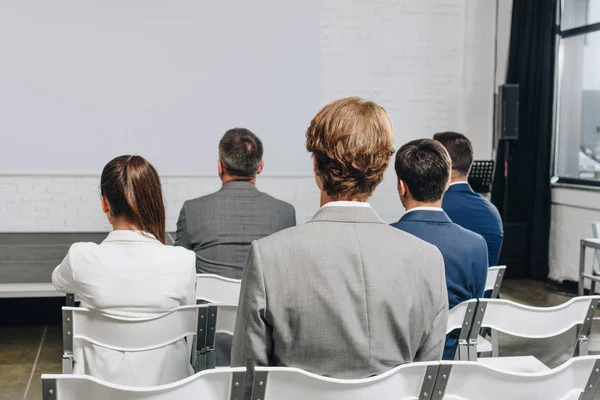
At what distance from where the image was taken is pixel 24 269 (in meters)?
4.19

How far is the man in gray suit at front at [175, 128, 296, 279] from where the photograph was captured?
306 centimetres

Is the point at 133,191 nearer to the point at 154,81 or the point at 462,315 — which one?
the point at 462,315

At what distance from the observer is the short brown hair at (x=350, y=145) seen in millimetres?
1419

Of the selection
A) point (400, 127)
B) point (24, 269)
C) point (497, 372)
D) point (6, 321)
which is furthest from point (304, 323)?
point (400, 127)

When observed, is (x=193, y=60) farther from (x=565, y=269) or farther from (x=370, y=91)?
(x=565, y=269)

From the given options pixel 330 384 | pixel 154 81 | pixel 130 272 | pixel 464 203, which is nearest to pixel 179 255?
pixel 130 272

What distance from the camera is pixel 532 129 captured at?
6535 mm

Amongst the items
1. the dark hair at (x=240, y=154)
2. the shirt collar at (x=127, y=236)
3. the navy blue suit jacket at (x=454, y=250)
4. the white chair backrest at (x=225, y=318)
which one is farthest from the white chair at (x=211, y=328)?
the dark hair at (x=240, y=154)

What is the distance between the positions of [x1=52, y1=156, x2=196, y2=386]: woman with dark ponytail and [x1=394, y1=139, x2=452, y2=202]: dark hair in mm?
756

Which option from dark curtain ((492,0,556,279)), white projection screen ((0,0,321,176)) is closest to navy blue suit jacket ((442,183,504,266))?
white projection screen ((0,0,321,176))

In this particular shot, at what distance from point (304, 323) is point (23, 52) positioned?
5.05m

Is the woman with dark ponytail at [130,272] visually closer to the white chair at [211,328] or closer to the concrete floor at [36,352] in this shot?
the white chair at [211,328]

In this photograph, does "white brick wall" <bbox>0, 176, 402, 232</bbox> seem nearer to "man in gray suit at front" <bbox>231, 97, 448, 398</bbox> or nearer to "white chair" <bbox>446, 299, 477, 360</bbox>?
"white chair" <bbox>446, 299, 477, 360</bbox>

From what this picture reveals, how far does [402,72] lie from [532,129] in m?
1.30
